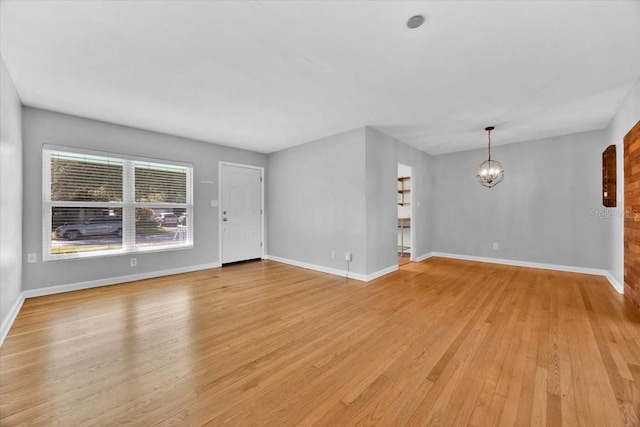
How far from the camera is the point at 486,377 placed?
1.79 metres

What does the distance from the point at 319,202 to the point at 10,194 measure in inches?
153

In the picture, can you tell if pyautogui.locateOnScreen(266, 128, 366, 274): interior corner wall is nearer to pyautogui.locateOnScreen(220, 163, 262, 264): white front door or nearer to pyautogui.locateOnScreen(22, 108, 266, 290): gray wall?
pyautogui.locateOnScreen(220, 163, 262, 264): white front door

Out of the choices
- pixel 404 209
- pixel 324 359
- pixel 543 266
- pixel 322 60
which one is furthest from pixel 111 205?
pixel 543 266

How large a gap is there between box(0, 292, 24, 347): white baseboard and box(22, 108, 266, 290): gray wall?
357 millimetres

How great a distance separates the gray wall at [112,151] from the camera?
3434 millimetres

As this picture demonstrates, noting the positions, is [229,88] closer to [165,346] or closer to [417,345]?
[165,346]

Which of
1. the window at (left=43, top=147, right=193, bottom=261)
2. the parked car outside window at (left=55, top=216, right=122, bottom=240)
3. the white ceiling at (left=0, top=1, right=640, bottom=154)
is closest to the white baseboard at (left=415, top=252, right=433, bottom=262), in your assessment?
the white ceiling at (left=0, top=1, right=640, bottom=154)

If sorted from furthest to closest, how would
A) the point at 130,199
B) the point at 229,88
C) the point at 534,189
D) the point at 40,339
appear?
the point at 534,189 < the point at 130,199 < the point at 229,88 < the point at 40,339

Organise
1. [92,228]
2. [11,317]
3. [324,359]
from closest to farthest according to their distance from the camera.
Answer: [324,359], [11,317], [92,228]

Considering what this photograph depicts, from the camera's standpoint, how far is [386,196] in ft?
15.6

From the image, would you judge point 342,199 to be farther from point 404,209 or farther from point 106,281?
point 106,281

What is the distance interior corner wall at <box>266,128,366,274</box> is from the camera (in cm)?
438

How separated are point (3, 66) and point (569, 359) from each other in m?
5.43

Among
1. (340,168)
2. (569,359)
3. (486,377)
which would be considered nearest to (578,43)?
(569,359)
